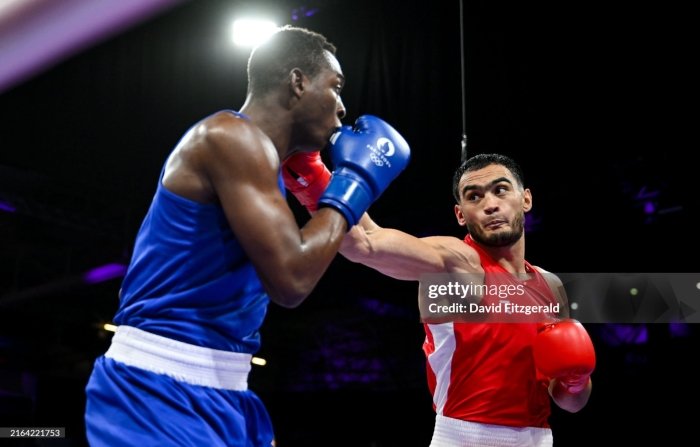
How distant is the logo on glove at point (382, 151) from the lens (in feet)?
6.05

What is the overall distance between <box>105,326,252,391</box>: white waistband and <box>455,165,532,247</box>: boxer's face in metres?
1.64

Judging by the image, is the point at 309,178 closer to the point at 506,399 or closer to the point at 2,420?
the point at 506,399

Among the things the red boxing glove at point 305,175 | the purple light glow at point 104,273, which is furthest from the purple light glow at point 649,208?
the purple light glow at point 104,273

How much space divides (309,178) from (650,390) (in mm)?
6192

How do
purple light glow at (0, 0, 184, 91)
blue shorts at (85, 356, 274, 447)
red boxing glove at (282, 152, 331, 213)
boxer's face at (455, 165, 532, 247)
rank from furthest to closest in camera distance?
boxer's face at (455, 165, 532, 247) < red boxing glove at (282, 152, 331, 213) < blue shorts at (85, 356, 274, 447) < purple light glow at (0, 0, 184, 91)

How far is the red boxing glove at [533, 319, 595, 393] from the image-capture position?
8.41ft

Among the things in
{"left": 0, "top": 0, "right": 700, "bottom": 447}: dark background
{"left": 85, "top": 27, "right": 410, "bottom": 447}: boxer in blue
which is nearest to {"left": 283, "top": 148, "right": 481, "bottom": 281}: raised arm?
{"left": 85, "top": 27, "right": 410, "bottom": 447}: boxer in blue

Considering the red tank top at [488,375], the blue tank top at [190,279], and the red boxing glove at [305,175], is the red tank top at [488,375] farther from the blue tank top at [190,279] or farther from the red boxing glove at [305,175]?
the blue tank top at [190,279]

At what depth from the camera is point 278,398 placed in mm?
11461

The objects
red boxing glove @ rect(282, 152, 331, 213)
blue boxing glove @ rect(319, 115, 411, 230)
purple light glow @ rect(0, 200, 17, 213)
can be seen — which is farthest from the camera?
purple light glow @ rect(0, 200, 17, 213)

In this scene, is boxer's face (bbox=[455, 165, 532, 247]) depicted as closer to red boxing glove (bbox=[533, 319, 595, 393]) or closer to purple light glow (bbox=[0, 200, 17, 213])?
red boxing glove (bbox=[533, 319, 595, 393])

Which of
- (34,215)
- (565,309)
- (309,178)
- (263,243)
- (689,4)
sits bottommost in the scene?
(263,243)

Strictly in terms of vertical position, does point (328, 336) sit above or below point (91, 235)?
below

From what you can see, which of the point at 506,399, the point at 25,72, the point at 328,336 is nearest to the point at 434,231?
the point at 328,336
